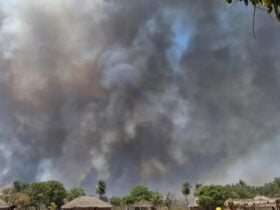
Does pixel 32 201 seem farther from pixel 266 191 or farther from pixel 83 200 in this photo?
pixel 266 191

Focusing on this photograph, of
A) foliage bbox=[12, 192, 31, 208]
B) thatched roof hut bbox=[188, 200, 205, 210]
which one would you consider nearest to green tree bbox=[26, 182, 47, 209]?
foliage bbox=[12, 192, 31, 208]

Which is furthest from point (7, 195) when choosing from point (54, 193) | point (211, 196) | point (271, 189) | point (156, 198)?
point (271, 189)

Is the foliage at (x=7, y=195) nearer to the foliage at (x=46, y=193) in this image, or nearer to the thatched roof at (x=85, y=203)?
the foliage at (x=46, y=193)

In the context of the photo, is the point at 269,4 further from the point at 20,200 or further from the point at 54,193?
the point at 54,193

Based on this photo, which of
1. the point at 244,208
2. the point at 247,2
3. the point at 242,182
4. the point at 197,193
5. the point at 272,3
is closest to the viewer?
the point at 272,3

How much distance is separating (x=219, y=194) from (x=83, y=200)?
125 feet

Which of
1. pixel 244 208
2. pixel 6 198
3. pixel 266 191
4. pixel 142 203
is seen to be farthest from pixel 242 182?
pixel 244 208

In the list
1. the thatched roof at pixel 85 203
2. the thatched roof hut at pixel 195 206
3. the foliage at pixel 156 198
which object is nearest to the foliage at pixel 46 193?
the foliage at pixel 156 198

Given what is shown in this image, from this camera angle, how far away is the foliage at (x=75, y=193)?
11825cm

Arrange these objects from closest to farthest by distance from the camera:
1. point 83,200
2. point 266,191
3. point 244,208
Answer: point 244,208 < point 83,200 < point 266,191

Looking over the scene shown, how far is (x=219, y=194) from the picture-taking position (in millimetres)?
93750

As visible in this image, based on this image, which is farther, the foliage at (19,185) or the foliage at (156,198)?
the foliage at (19,185)

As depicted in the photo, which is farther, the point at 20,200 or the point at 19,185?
the point at 19,185

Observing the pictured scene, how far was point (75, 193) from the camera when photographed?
12038cm
